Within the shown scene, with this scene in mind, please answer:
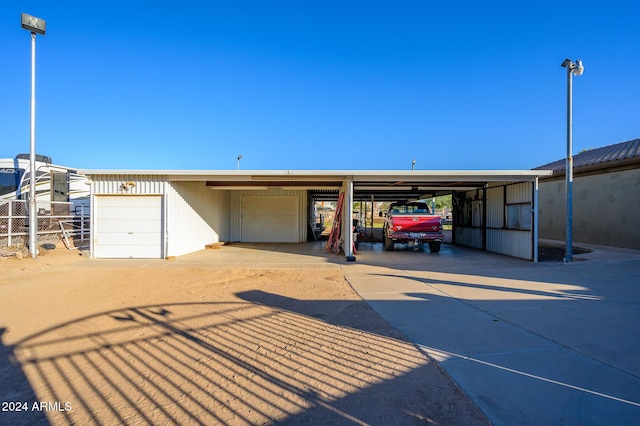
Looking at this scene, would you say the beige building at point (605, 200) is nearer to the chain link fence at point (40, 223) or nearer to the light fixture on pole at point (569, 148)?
the light fixture on pole at point (569, 148)

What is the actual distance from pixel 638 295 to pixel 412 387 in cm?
645

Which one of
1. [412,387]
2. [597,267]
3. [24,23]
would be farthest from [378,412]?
[24,23]

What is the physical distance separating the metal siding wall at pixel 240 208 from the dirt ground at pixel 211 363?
41.9ft

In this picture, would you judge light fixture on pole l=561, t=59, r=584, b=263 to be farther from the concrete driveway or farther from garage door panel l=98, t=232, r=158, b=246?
garage door panel l=98, t=232, r=158, b=246

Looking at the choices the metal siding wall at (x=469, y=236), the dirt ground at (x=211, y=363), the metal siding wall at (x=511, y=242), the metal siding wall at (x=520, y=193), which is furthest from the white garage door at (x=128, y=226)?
the metal siding wall at (x=469, y=236)

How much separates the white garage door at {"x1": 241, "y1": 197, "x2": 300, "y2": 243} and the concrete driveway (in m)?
10.1

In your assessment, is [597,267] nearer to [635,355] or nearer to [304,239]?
[635,355]

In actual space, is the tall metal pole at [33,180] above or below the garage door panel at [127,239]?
above

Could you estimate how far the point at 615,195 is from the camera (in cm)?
1498

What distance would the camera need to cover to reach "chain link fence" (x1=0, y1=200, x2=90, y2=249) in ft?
39.4

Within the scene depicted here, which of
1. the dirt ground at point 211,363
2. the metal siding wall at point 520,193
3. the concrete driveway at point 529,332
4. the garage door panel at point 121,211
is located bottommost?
the dirt ground at point 211,363

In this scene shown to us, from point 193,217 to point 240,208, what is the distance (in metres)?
5.25

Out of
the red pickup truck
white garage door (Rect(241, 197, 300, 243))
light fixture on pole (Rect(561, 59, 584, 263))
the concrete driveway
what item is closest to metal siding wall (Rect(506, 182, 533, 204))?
light fixture on pole (Rect(561, 59, 584, 263))

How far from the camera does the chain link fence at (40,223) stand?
1202cm
